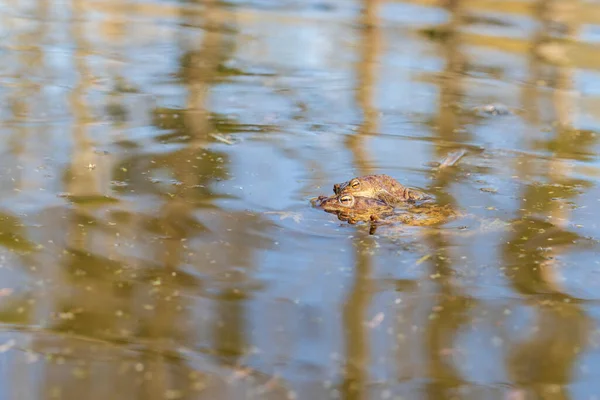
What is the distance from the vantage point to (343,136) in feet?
18.7

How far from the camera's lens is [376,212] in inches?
170

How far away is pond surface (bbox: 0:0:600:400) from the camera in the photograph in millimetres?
2871

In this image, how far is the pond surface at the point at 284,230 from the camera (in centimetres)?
287

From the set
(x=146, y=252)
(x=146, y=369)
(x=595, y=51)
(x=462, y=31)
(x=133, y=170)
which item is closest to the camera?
(x=146, y=369)

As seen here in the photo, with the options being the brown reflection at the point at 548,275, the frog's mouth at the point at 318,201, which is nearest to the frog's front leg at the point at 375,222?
the frog's mouth at the point at 318,201

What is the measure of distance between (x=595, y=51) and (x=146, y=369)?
7258mm

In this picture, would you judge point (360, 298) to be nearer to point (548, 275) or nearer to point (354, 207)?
point (548, 275)

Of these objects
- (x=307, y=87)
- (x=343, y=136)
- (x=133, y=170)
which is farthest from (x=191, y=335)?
(x=307, y=87)

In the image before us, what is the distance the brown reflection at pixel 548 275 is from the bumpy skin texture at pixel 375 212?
0.36 metres

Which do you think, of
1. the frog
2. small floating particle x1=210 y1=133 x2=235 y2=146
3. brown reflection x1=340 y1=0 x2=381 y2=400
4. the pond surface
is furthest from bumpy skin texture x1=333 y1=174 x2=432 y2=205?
small floating particle x1=210 y1=133 x2=235 y2=146

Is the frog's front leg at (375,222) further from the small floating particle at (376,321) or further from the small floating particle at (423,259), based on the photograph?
the small floating particle at (376,321)

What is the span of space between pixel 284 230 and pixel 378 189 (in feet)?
1.97

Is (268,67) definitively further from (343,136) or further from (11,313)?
(11,313)

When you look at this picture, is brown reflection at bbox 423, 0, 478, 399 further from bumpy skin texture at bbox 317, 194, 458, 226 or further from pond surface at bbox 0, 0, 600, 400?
bumpy skin texture at bbox 317, 194, 458, 226
